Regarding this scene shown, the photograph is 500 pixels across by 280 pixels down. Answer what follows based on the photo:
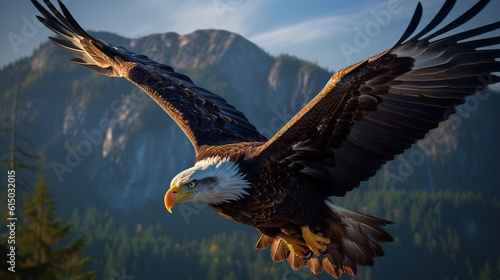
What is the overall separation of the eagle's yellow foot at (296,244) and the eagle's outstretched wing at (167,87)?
0.97 metres

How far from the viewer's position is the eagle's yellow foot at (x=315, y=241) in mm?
4875

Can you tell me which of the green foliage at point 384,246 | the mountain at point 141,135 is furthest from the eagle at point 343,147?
the mountain at point 141,135

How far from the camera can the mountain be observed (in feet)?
378

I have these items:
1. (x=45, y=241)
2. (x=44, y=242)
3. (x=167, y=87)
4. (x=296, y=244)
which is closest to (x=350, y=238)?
(x=296, y=244)

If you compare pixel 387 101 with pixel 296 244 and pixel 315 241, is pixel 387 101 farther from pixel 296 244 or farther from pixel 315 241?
pixel 296 244

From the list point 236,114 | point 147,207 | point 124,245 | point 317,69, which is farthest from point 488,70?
point 317,69

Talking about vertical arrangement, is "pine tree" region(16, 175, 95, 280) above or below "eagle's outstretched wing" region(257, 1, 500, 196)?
below

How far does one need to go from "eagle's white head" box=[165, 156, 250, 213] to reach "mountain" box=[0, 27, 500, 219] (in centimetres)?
10155

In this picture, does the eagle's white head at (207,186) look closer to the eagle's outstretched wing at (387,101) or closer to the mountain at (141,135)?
the eagle's outstretched wing at (387,101)

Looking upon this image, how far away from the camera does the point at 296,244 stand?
511cm

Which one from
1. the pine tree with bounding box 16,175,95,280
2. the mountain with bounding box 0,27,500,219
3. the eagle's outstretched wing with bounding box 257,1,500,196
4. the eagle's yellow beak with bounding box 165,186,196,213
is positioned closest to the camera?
the eagle's outstretched wing with bounding box 257,1,500,196

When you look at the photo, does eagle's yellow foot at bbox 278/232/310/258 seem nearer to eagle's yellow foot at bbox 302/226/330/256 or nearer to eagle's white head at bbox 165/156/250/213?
eagle's yellow foot at bbox 302/226/330/256

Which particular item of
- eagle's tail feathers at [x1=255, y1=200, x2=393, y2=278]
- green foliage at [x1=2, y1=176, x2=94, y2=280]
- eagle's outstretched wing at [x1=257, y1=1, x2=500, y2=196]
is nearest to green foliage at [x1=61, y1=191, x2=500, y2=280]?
green foliage at [x1=2, y1=176, x2=94, y2=280]

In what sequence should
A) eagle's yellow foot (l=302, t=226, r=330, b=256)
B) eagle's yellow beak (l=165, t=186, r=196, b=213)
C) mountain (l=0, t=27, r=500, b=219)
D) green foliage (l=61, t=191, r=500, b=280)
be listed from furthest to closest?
mountain (l=0, t=27, r=500, b=219) < green foliage (l=61, t=191, r=500, b=280) < eagle's yellow foot (l=302, t=226, r=330, b=256) < eagle's yellow beak (l=165, t=186, r=196, b=213)
